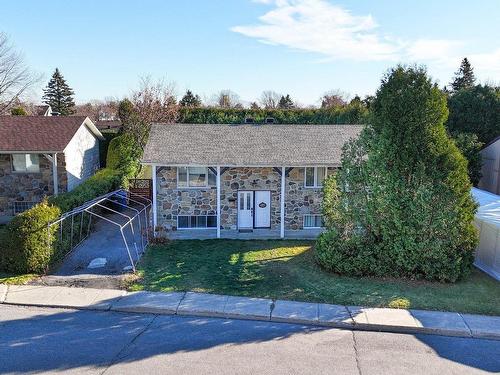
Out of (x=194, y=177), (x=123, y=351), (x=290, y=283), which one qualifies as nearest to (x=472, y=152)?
(x=194, y=177)

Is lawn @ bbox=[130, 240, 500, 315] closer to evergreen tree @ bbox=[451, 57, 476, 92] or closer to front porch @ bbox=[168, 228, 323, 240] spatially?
front porch @ bbox=[168, 228, 323, 240]

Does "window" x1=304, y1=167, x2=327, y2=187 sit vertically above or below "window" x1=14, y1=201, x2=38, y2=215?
above

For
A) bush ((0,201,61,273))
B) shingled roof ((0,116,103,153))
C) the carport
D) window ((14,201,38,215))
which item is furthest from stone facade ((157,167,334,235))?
window ((14,201,38,215))

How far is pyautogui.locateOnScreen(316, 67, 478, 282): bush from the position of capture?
13610mm

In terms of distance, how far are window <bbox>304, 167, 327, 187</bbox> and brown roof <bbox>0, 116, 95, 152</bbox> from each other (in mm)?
13048

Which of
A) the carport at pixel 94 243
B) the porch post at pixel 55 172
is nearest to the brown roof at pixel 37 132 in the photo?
the porch post at pixel 55 172

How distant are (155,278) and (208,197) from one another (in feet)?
20.2

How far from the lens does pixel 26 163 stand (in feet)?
75.3

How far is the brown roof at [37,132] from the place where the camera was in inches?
882

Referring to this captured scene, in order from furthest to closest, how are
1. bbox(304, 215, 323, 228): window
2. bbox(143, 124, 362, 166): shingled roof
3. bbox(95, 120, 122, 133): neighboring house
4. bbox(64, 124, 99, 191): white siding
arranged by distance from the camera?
1. bbox(95, 120, 122, 133): neighboring house
2. bbox(64, 124, 99, 191): white siding
3. bbox(304, 215, 323, 228): window
4. bbox(143, 124, 362, 166): shingled roof

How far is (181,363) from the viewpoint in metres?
8.59

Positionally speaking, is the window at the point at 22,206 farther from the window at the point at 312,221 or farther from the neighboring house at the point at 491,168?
the neighboring house at the point at 491,168

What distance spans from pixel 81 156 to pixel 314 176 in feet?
49.4

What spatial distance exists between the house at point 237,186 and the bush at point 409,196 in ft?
15.9
